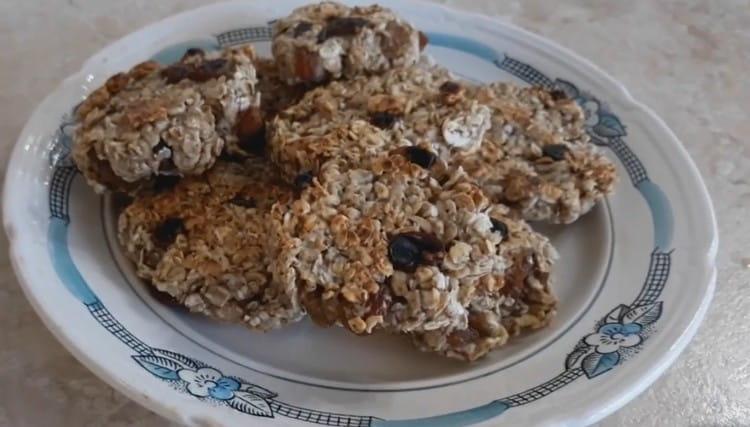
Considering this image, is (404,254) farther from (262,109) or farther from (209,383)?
(262,109)

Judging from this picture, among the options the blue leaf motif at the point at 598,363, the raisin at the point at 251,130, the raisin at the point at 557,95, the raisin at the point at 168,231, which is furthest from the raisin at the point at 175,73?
the blue leaf motif at the point at 598,363

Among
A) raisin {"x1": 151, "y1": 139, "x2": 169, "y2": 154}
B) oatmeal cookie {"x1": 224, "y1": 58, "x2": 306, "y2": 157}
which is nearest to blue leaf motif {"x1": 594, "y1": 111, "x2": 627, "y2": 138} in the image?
oatmeal cookie {"x1": 224, "y1": 58, "x2": 306, "y2": 157}

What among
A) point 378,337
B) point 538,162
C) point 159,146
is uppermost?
point 159,146


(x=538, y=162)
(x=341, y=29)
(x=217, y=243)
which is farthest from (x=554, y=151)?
(x=217, y=243)

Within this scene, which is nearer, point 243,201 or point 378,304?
point 378,304

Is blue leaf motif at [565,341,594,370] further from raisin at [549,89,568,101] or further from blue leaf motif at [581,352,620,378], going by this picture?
raisin at [549,89,568,101]

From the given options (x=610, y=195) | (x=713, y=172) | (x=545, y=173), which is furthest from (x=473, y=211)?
(x=713, y=172)

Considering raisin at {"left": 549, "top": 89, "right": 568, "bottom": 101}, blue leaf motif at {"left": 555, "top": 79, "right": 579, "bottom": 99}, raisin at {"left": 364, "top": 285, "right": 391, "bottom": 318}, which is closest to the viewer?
raisin at {"left": 364, "top": 285, "right": 391, "bottom": 318}
